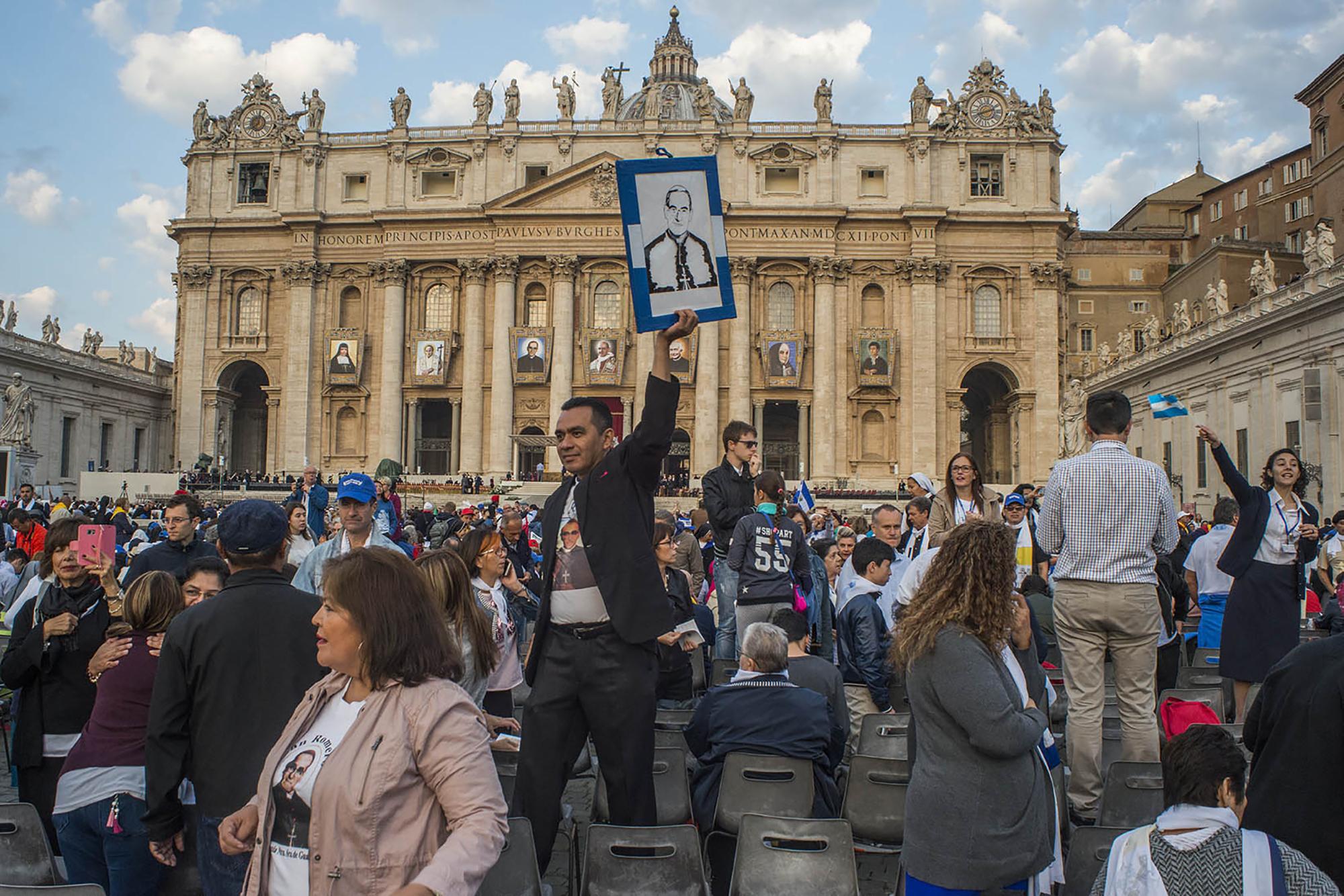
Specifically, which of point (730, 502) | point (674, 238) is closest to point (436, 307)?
point (730, 502)

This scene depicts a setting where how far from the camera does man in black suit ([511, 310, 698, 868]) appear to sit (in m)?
4.49

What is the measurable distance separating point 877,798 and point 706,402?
4255 centimetres

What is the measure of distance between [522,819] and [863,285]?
46659mm

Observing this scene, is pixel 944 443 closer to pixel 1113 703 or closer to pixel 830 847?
pixel 1113 703

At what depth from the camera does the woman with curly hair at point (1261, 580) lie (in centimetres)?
725

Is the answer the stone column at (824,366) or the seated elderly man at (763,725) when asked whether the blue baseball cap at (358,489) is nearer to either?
the seated elderly man at (763,725)

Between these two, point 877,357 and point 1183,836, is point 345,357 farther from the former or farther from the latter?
point 1183,836

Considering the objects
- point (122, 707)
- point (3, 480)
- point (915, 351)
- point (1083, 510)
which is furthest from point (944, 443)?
point (122, 707)

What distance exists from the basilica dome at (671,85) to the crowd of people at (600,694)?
61.9m

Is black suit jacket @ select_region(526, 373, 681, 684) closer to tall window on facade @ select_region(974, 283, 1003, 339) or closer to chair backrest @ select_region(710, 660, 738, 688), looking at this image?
chair backrest @ select_region(710, 660, 738, 688)

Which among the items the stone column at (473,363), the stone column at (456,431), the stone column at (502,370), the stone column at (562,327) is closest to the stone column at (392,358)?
the stone column at (456,431)

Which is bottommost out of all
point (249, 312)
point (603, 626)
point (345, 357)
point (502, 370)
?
point (603, 626)

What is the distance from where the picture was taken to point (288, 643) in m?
3.74

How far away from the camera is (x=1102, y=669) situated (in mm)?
5734
